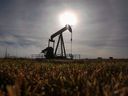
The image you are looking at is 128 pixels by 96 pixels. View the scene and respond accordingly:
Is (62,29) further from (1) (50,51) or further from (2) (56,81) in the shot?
(2) (56,81)

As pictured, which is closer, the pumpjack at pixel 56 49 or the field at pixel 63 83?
the field at pixel 63 83

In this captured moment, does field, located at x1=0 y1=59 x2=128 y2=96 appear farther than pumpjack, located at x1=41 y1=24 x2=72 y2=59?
No

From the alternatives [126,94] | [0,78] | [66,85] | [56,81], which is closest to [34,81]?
[56,81]

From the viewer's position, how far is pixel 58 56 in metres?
54.0

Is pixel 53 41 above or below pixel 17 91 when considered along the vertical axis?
above

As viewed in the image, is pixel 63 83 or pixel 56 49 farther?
pixel 56 49

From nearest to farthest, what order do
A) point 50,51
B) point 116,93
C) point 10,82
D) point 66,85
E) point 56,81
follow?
point 116,93
point 66,85
point 56,81
point 10,82
point 50,51

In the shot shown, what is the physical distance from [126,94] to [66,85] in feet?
3.44

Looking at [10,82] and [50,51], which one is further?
[50,51]

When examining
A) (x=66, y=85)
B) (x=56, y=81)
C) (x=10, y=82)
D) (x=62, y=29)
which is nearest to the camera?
(x=66, y=85)

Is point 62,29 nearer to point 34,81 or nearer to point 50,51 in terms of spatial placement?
point 50,51

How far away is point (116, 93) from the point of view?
1.58 metres

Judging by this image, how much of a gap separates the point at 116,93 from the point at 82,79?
90cm

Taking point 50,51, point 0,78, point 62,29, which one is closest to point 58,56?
point 50,51
